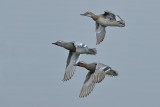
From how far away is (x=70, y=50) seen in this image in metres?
27.7

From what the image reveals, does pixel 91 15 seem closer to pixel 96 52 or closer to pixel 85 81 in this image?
pixel 96 52

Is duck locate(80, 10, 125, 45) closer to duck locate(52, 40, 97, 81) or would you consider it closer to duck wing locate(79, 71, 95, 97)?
duck locate(52, 40, 97, 81)

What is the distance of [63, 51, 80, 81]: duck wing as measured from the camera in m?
27.9

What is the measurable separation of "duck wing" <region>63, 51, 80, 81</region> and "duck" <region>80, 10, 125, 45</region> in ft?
3.58

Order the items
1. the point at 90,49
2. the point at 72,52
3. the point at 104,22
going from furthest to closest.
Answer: the point at 72,52, the point at 104,22, the point at 90,49

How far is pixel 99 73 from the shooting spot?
2325cm

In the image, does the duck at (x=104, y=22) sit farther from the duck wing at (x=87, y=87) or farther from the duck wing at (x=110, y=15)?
the duck wing at (x=87, y=87)

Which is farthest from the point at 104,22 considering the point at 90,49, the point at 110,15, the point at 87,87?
the point at 87,87

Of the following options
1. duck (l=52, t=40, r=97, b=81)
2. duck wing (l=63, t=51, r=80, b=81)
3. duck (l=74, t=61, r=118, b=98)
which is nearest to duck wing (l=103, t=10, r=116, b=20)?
duck (l=52, t=40, r=97, b=81)

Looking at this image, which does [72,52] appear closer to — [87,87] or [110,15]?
[110,15]

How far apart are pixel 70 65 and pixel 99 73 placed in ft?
16.4

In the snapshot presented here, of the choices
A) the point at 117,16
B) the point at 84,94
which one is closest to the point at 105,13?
the point at 117,16

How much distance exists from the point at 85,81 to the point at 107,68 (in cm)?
113

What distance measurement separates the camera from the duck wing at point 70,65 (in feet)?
91.4
